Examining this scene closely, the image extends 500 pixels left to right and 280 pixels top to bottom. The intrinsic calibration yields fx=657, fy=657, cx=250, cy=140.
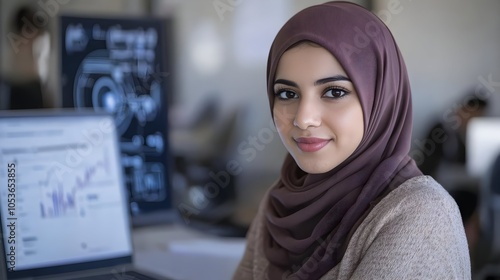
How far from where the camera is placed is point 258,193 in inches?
181

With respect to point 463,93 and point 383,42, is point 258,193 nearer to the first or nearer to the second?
point 463,93

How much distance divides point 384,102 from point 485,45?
→ 10.7 ft

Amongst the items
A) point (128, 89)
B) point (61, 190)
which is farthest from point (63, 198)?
point (128, 89)

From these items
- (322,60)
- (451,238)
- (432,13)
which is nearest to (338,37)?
(322,60)

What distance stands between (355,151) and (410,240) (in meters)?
0.17

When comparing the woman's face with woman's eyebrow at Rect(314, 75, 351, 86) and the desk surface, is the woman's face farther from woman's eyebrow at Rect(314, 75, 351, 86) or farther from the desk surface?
the desk surface

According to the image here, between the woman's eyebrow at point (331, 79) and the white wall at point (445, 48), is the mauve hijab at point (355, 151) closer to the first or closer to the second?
the woman's eyebrow at point (331, 79)

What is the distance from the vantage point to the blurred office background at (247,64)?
13.1 ft

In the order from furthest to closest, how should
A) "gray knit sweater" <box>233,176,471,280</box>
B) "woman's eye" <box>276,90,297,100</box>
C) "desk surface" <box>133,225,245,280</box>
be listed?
"desk surface" <box>133,225,245,280</box>, "woman's eye" <box>276,90,297,100</box>, "gray knit sweater" <box>233,176,471,280</box>
